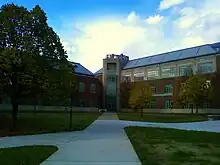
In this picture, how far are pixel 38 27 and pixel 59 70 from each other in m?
3.09

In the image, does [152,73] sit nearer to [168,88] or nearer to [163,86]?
[163,86]

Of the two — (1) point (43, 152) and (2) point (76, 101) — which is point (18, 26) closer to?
(1) point (43, 152)

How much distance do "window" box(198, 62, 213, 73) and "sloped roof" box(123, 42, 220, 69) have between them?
2.26m

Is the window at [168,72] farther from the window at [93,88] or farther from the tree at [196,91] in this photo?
the window at [93,88]

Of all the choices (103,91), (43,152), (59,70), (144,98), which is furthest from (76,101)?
(43,152)

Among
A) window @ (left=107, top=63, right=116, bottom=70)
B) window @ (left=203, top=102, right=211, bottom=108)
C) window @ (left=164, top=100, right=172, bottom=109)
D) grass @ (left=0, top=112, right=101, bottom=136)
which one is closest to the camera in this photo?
grass @ (left=0, top=112, right=101, bottom=136)

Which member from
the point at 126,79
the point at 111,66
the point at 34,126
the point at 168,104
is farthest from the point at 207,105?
the point at 34,126

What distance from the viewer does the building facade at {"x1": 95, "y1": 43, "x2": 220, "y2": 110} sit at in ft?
234

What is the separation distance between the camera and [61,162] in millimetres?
9188

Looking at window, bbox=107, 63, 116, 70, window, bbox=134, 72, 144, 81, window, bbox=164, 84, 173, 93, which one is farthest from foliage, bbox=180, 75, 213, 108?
window, bbox=107, 63, 116, 70

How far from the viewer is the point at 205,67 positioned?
70.9 meters

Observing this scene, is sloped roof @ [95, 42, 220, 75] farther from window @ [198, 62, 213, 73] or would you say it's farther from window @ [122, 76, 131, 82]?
window @ [122, 76, 131, 82]

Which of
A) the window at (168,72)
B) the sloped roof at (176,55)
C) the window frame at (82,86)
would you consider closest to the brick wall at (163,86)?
the window at (168,72)

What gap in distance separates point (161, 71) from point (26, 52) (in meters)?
63.7
